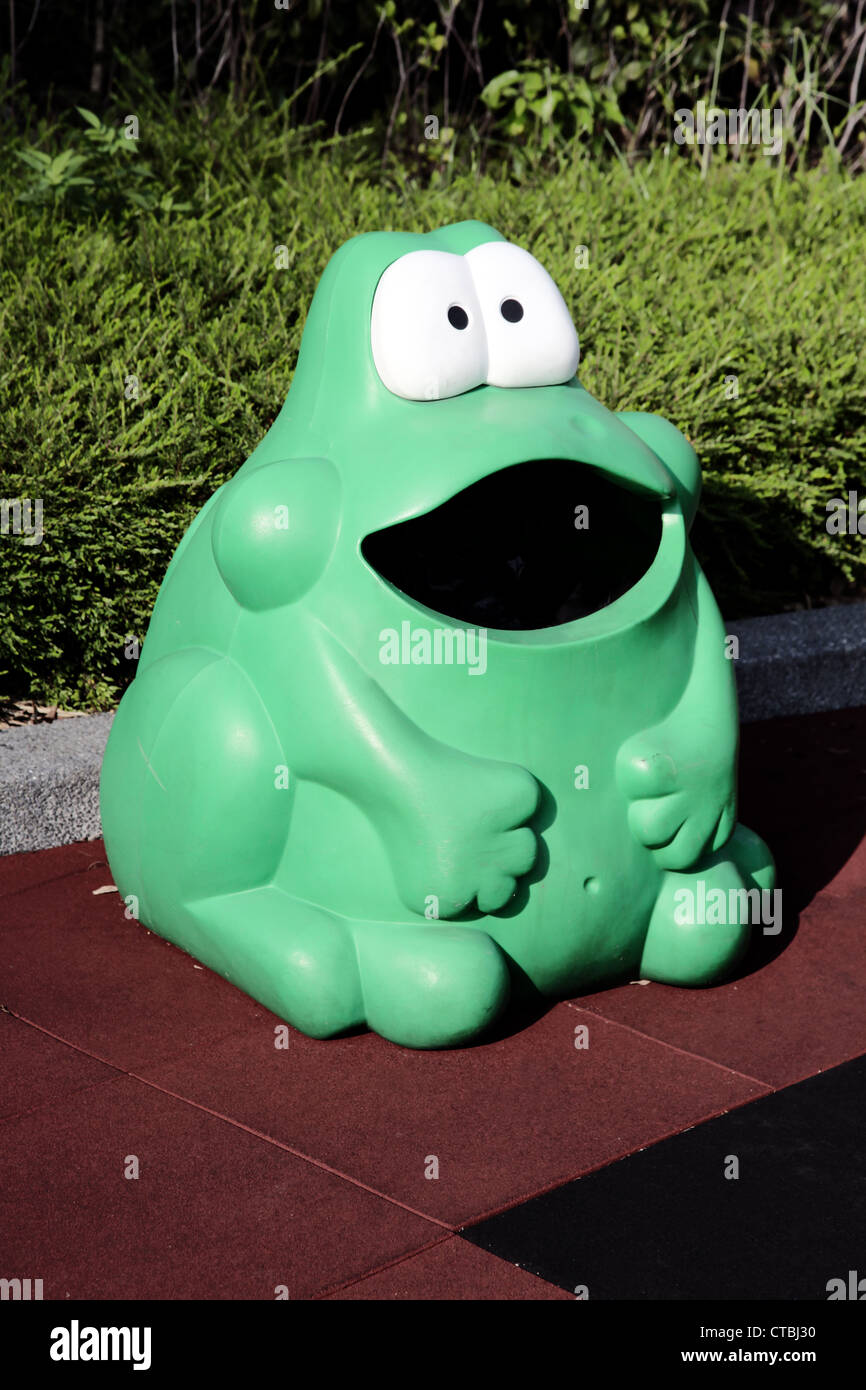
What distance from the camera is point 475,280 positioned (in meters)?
3.37

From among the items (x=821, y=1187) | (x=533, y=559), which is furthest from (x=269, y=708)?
(x=821, y=1187)

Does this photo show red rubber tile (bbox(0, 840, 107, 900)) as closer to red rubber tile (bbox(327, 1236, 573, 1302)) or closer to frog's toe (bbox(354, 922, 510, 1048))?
frog's toe (bbox(354, 922, 510, 1048))

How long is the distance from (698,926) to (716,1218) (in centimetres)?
92

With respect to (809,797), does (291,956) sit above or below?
below

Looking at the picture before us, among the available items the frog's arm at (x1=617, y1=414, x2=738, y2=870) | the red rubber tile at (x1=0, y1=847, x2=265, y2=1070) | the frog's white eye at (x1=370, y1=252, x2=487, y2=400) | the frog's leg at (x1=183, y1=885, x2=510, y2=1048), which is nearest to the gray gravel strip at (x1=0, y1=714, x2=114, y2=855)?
the red rubber tile at (x1=0, y1=847, x2=265, y2=1070)

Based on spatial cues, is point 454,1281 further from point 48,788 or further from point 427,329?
point 48,788

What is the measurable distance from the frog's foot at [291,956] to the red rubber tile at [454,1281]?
782 mm

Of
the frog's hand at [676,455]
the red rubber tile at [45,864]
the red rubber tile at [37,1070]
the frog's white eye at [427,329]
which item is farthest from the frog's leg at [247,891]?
the frog's hand at [676,455]

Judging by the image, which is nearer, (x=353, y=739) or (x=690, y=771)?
(x=353, y=739)

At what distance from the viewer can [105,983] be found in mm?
3611

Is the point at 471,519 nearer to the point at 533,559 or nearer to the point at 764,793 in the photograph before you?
the point at 533,559

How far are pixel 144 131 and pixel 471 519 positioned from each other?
4.74m

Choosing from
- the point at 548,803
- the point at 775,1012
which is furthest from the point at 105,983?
the point at 775,1012

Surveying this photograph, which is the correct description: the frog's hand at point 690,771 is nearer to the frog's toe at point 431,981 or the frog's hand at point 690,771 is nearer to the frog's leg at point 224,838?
the frog's toe at point 431,981
